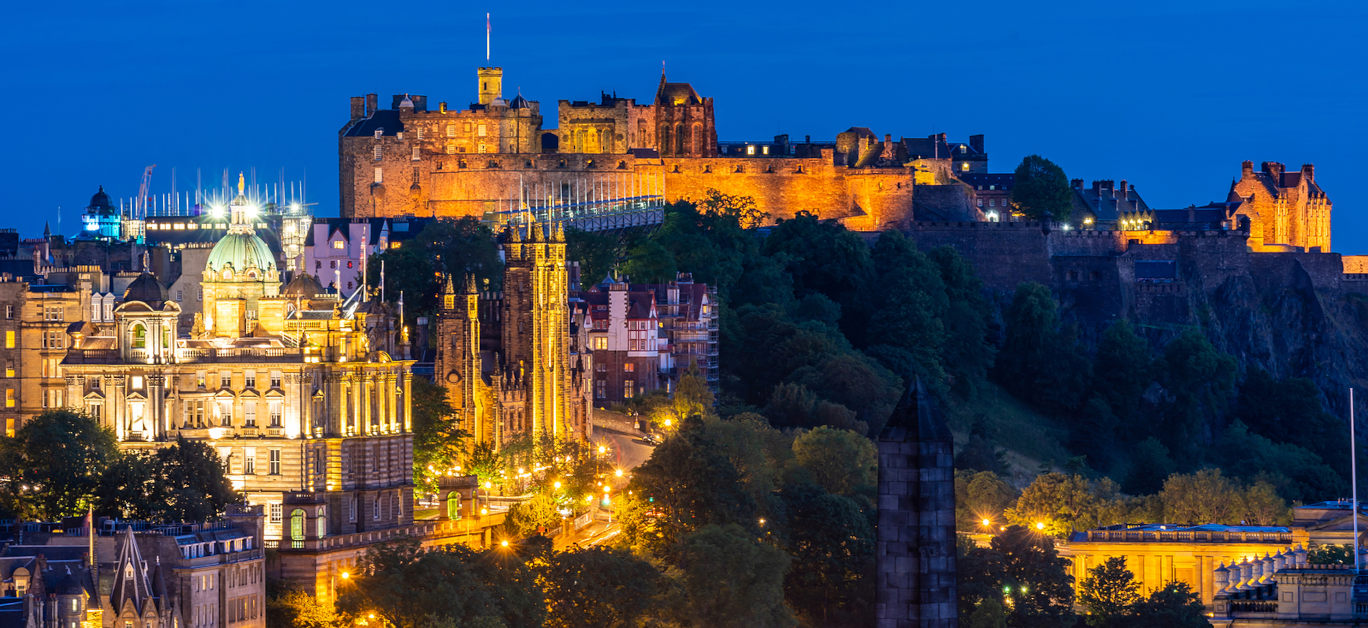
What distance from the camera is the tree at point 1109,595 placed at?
95688 mm

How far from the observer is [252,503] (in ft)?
287

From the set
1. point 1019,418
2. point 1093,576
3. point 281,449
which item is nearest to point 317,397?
point 281,449

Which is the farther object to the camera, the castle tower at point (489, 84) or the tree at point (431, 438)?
the castle tower at point (489, 84)

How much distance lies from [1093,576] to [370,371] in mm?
27054

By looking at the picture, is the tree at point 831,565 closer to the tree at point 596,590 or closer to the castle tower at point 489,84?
the tree at point 596,590

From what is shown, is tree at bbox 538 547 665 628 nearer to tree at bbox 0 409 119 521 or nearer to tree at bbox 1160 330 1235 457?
tree at bbox 0 409 119 521

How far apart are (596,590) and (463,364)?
2368 cm

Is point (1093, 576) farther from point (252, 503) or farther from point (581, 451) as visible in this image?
point (252, 503)

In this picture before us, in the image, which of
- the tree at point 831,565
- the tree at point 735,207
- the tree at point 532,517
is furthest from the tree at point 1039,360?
the tree at point 532,517

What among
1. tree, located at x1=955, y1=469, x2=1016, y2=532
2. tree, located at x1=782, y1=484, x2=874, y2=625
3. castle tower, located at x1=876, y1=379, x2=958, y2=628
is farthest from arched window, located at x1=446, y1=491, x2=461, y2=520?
castle tower, located at x1=876, y1=379, x2=958, y2=628

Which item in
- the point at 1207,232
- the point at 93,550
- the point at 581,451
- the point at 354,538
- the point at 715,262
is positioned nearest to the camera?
the point at 93,550

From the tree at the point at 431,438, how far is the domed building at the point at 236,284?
6016 mm

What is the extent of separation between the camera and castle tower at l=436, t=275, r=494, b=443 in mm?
102562

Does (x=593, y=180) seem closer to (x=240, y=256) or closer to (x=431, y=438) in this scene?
(x=431, y=438)
